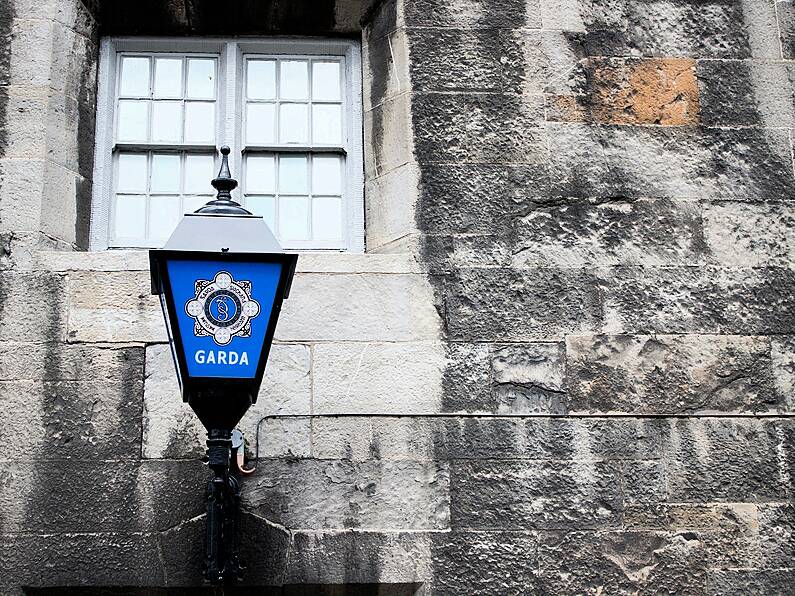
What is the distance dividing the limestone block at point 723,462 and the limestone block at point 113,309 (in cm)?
207

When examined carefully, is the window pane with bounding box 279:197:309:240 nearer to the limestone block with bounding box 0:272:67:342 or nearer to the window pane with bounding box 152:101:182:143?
the window pane with bounding box 152:101:182:143

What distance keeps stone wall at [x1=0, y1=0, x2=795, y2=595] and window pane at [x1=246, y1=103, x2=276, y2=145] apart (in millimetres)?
441

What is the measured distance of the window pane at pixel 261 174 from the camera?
532 cm

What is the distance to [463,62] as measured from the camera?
5234mm

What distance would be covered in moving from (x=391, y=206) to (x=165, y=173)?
1058 millimetres

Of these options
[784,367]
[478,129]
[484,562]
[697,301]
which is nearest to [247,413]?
[484,562]

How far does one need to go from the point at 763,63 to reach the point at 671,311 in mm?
1292

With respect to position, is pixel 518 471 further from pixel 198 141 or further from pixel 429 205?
pixel 198 141

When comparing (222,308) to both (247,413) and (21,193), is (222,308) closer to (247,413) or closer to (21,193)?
(247,413)

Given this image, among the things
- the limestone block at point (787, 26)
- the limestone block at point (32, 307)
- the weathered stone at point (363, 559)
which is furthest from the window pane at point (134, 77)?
the limestone block at point (787, 26)

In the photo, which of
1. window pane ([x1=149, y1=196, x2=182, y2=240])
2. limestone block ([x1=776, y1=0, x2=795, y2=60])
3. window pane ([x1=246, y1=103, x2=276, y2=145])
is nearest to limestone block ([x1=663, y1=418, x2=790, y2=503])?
limestone block ([x1=776, y1=0, x2=795, y2=60])

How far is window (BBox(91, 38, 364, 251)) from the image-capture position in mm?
5258

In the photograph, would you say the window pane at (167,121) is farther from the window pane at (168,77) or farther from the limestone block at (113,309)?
the limestone block at (113,309)

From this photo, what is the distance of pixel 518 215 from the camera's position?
16.4 ft
